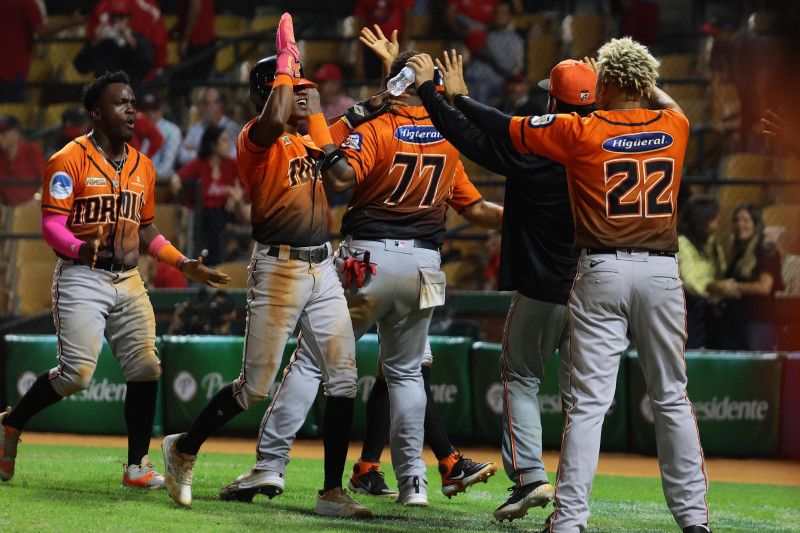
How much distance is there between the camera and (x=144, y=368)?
5.21 m

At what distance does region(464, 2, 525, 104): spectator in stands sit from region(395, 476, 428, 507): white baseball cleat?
22.0ft

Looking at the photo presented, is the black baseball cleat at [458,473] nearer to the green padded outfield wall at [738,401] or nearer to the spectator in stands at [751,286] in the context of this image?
the green padded outfield wall at [738,401]

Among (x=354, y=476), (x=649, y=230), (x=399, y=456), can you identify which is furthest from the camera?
(x=354, y=476)

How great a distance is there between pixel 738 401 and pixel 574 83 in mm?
3918

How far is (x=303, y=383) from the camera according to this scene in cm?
493

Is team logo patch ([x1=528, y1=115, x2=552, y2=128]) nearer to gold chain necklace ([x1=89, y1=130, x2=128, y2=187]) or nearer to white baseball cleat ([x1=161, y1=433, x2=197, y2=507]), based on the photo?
white baseball cleat ([x1=161, y1=433, x2=197, y2=507])

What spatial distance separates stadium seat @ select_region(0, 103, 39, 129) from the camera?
38.4 feet

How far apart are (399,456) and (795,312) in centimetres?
462

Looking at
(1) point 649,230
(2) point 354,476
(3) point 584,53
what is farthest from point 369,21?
(1) point 649,230

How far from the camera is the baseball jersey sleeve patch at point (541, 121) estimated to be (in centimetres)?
400

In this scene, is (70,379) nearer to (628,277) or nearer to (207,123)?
(628,277)

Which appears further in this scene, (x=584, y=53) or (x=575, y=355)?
(x=584, y=53)

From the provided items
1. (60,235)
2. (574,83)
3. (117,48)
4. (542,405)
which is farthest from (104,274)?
→ (117,48)

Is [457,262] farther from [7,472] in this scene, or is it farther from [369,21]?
[7,472]
